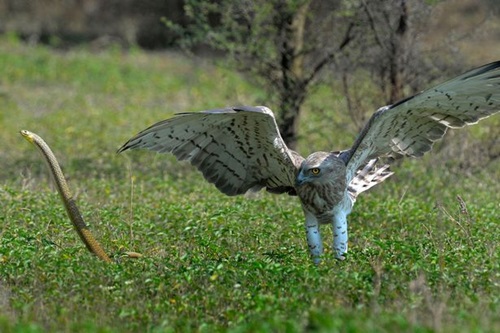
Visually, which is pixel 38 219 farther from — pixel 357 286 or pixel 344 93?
pixel 344 93

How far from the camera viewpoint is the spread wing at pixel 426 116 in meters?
6.23

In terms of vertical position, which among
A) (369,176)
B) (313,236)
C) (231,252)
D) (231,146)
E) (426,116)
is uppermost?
(426,116)

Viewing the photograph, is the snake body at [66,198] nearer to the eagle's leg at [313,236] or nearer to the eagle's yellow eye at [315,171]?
the eagle's leg at [313,236]

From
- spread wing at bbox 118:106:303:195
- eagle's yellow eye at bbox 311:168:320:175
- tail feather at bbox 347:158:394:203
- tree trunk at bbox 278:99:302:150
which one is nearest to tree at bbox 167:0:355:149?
tree trunk at bbox 278:99:302:150

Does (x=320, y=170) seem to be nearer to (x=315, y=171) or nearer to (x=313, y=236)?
(x=315, y=171)

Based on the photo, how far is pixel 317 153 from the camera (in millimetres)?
6625

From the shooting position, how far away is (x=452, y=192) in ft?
Answer: 31.3

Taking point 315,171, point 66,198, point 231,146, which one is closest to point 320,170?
point 315,171

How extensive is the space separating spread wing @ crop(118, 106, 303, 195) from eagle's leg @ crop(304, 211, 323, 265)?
1.12 feet

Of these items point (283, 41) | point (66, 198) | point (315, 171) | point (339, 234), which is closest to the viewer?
point (315, 171)

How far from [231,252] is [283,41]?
14.3 feet

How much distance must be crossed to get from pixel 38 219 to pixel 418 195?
3.95m

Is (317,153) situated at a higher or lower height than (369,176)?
higher

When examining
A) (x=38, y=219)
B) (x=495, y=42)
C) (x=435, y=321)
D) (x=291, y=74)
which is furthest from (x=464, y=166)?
(x=495, y=42)
